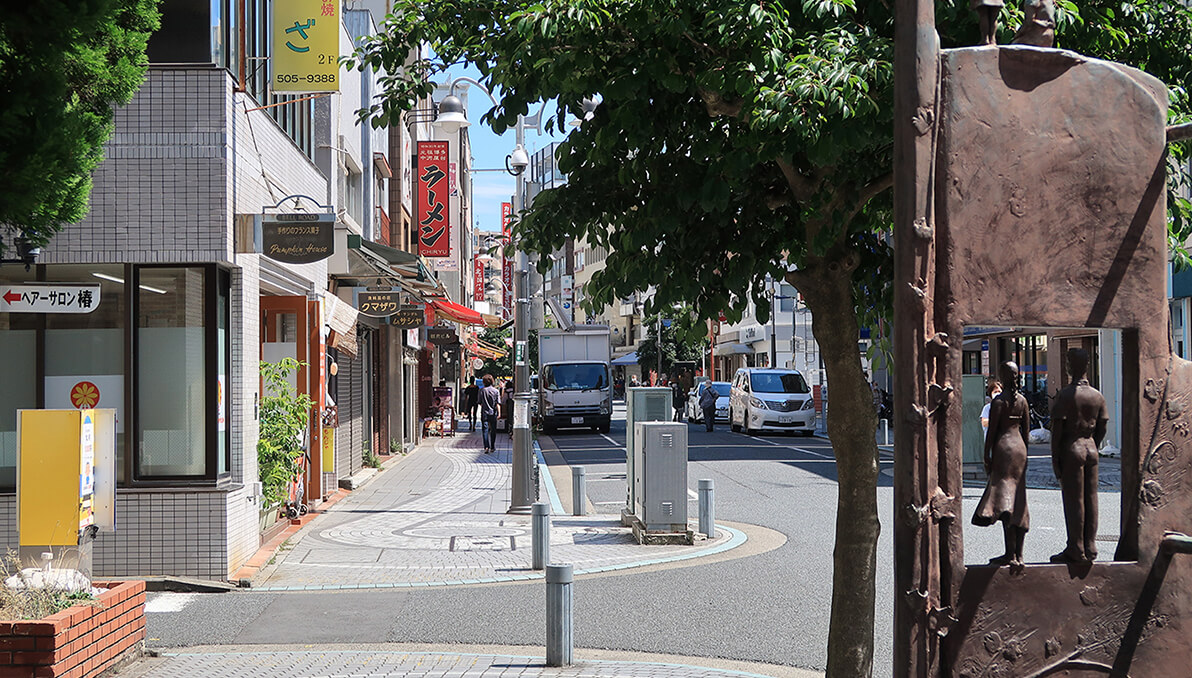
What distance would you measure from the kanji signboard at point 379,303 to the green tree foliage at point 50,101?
15.2m

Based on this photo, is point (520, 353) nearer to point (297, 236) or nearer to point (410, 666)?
point (297, 236)

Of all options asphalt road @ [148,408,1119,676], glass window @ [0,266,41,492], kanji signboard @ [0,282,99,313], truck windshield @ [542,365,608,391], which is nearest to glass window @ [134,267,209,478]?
kanji signboard @ [0,282,99,313]

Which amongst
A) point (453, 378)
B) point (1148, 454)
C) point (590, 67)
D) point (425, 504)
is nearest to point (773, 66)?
point (590, 67)

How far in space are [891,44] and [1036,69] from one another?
1075 mm

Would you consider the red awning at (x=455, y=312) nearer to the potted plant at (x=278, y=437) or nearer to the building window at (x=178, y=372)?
the potted plant at (x=278, y=437)

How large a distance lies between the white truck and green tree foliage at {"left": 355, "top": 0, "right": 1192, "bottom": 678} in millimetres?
31436

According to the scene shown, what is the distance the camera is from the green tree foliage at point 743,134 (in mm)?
4891

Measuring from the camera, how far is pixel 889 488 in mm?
18938

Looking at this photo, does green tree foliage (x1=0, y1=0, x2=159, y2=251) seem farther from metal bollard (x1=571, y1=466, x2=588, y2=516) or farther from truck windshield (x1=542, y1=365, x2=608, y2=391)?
truck windshield (x1=542, y1=365, x2=608, y2=391)

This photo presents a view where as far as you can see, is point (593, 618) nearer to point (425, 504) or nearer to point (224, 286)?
point (224, 286)

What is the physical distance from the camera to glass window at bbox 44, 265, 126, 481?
1070 centimetres

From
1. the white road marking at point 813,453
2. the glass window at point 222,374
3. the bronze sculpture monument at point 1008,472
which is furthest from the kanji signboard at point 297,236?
the white road marking at point 813,453

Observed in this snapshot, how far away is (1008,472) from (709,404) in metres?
36.6

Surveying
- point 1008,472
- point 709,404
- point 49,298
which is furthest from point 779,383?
point 1008,472
